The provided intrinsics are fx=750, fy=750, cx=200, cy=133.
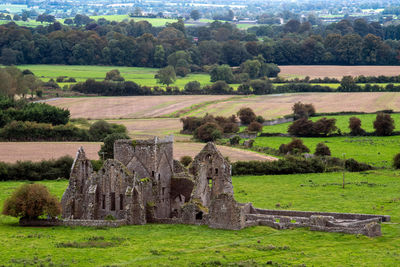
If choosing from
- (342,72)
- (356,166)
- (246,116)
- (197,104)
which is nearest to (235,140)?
(246,116)

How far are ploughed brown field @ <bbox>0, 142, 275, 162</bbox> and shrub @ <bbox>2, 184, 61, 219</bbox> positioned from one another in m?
33.5

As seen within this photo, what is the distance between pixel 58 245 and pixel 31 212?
26.1ft

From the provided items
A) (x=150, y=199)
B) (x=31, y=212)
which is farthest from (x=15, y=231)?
(x=150, y=199)

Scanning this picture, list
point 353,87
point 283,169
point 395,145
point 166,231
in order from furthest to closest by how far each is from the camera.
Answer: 1. point 353,87
2. point 395,145
3. point 283,169
4. point 166,231

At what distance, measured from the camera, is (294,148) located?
98.3 m

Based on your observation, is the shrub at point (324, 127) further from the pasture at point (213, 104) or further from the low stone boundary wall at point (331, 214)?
the low stone boundary wall at point (331, 214)

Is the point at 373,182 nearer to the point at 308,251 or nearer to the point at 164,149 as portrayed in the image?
the point at 164,149

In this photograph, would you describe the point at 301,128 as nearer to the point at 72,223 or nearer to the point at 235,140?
the point at 235,140

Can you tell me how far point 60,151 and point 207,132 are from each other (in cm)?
2486

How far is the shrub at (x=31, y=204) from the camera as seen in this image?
178ft

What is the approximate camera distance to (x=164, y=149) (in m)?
59.2

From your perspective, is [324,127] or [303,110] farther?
[303,110]

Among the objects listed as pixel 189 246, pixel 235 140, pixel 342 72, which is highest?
pixel 342 72

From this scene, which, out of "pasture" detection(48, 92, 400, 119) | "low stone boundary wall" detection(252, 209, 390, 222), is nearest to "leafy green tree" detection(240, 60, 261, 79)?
"pasture" detection(48, 92, 400, 119)
